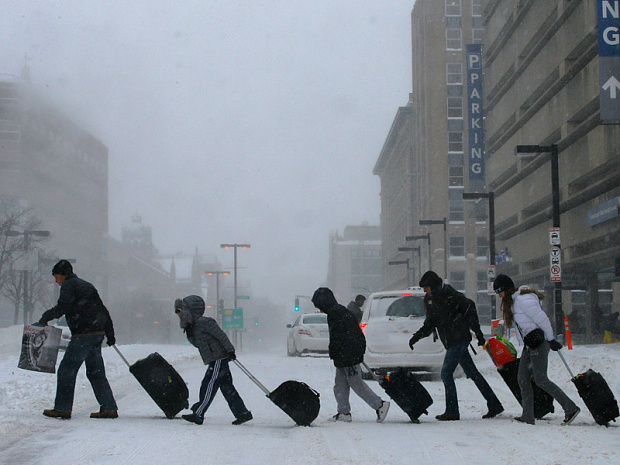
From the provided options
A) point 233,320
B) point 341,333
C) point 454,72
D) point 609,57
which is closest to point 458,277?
point 454,72

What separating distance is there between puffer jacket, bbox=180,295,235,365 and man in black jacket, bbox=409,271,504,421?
2036 millimetres

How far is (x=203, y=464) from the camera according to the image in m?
6.37

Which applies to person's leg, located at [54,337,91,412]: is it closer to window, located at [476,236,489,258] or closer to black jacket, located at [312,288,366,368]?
black jacket, located at [312,288,366,368]

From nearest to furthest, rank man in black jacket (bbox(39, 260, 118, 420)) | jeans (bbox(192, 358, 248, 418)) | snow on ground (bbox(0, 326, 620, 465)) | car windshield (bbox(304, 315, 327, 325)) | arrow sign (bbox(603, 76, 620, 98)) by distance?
snow on ground (bbox(0, 326, 620, 465)) < jeans (bbox(192, 358, 248, 418)) < man in black jacket (bbox(39, 260, 118, 420)) < car windshield (bbox(304, 315, 327, 325)) < arrow sign (bbox(603, 76, 620, 98))

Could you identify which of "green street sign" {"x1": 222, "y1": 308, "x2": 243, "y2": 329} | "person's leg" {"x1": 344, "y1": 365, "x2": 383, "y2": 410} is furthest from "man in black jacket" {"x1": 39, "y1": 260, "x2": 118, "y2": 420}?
"green street sign" {"x1": 222, "y1": 308, "x2": 243, "y2": 329}

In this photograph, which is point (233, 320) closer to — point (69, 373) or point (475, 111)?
point (475, 111)

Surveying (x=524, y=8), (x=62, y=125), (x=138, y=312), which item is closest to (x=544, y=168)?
(x=524, y=8)

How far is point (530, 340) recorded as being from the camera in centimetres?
848

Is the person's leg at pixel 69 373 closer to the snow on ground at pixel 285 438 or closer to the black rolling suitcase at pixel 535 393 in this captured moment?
the snow on ground at pixel 285 438

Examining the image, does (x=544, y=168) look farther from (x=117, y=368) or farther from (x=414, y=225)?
(x=414, y=225)

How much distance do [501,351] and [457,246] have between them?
69.9m

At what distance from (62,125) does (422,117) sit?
53.1 metres

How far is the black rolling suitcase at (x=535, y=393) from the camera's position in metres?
9.02

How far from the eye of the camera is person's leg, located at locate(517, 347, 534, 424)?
339 inches
